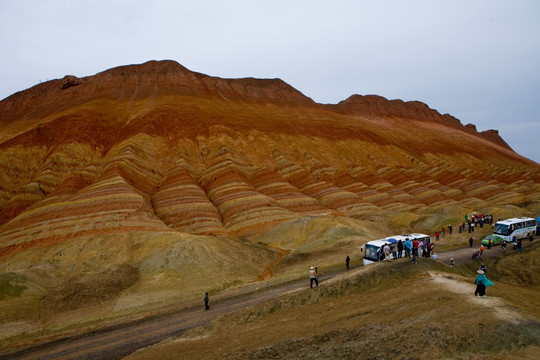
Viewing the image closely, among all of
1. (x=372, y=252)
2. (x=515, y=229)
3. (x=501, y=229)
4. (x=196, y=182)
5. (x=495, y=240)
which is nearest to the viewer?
(x=372, y=252)

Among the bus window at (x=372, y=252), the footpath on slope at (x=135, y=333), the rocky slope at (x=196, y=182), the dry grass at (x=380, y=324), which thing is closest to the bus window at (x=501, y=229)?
the rocky slope at (x=196, y=182)

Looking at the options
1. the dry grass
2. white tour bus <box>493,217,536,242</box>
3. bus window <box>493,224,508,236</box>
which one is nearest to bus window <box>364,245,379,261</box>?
the dry grass

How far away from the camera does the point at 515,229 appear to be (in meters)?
44.1

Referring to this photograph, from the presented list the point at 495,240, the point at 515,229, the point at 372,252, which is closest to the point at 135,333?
the point at 372,252

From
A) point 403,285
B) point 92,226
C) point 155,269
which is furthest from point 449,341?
point 92,226

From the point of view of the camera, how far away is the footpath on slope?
23.8 metres

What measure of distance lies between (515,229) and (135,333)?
44056 millimetres

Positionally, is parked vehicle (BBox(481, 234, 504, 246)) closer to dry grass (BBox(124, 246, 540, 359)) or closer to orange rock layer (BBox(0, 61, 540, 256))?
dry grass (BBox(124, 246, 540, 359))

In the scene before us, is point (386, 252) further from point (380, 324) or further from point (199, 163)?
point (199, 163)

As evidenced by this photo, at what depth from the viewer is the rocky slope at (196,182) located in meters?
44.8

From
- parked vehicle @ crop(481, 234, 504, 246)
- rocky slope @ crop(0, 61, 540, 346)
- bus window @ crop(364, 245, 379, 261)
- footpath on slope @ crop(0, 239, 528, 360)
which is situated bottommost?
footpath on slope @ crop(0, 239, 528, 360)

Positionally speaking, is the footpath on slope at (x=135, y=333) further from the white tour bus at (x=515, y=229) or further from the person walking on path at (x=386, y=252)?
the white tour bus at (x=515, y=229)

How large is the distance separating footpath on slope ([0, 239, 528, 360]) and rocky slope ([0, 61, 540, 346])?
18.0ft

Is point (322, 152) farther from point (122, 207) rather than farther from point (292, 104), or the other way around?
point (122, 207)
